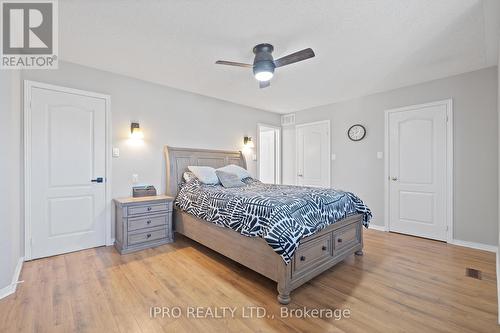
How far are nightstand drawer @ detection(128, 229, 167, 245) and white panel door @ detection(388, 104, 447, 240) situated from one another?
3.86m

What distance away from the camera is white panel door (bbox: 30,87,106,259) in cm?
280

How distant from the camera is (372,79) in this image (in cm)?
353

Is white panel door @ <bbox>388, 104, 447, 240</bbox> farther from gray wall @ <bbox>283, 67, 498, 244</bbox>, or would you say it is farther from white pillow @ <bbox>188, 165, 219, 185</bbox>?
white pillow @ <bbox>188, 165, 219, 185</bbox>

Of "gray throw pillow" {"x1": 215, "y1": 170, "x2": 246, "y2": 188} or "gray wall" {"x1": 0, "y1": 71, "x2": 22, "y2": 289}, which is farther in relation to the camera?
"gray throw pillow" {"x1": 215, "y1": 170, "x2": 246, "y2": 188}

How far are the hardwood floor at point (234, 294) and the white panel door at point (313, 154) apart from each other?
7.68 feet

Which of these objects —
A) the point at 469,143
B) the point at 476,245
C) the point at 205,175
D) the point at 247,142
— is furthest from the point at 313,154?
the point at 476,245

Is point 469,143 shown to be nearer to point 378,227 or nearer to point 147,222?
point 378,227

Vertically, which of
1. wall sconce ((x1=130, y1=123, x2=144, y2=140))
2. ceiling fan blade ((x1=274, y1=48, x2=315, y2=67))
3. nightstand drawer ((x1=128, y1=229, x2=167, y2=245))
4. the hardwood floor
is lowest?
the hardwood floor

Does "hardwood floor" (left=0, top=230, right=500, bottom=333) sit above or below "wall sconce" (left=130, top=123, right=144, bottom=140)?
below

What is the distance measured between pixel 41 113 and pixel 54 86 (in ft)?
1.23

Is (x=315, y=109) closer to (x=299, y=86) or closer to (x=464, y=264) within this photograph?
(x=299, y=86)

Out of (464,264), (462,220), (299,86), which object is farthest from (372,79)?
(464,264)

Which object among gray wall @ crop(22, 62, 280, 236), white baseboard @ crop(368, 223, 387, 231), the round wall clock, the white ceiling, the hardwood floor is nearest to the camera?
the hardwood floor

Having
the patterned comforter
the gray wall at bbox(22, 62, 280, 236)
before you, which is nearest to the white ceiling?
the gray wall at bbox(22, 62, 280, 236)
